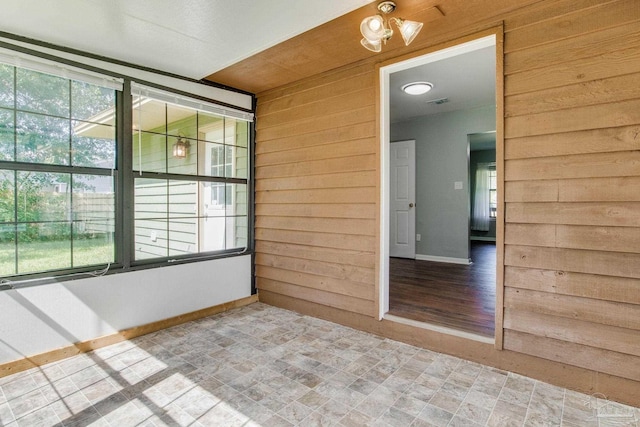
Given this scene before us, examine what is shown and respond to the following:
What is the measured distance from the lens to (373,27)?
2.11m

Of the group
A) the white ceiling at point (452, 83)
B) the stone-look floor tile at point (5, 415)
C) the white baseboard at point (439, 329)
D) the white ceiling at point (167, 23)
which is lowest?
the stone-look floor tile at point (5, 415)

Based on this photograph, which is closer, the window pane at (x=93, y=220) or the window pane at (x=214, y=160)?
the window pane at (x=93, y=220)

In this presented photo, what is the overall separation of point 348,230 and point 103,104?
7.93 ft

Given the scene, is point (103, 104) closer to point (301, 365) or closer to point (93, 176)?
point (93, 176)

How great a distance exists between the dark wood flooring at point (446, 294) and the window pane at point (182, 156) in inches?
97.1

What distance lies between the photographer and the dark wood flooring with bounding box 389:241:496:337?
281 cm

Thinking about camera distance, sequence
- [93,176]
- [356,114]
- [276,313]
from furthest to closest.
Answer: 1. [276,313]
2. [356,114]
3. [93,176]

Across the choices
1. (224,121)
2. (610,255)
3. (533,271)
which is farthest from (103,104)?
(610,255)

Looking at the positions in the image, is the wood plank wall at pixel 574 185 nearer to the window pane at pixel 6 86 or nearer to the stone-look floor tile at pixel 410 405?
the stone-look floor tile at pixel 410 405

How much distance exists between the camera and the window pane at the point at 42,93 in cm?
243

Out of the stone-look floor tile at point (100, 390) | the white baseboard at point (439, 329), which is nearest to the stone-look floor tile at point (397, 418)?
the white baseboard at point (439, 329)

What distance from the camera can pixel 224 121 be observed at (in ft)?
12.4

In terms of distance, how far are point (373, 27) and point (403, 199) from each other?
13.0ft

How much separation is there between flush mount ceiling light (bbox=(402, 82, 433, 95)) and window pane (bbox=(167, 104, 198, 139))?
8.06 ft
